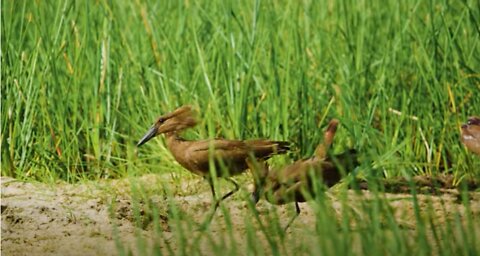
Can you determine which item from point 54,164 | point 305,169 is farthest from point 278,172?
point 54,164

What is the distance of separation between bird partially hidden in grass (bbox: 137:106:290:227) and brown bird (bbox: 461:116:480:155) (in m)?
0.75

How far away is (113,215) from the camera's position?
4258 mm

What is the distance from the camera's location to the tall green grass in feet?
19.1

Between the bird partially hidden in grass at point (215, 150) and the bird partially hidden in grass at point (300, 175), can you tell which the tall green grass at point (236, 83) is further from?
the bird partially hidden in grass at point (300, 175)

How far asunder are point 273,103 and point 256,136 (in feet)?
0.71

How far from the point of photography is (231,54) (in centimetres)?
599

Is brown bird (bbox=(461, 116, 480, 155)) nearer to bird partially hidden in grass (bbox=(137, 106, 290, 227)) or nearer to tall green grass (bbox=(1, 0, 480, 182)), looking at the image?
tall green grass (bbox=(1, 0, 480, 182))

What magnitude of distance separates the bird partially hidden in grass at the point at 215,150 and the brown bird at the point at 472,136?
75 cm

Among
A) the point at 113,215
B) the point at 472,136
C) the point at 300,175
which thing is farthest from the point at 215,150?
the point at 472,136

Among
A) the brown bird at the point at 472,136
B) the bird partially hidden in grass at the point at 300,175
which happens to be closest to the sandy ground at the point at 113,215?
Answer: the bird partially hidden in grass at the point at 300,175

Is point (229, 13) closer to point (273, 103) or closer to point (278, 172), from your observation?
point (273, 103)

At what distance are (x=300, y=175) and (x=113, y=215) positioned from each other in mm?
775

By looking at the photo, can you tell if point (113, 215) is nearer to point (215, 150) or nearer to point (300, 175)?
point (215, 150)

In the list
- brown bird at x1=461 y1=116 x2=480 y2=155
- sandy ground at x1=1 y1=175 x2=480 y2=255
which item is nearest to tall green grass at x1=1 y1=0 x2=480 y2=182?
sandy ground at x1=1 y1=175 x2=480 y2=255
